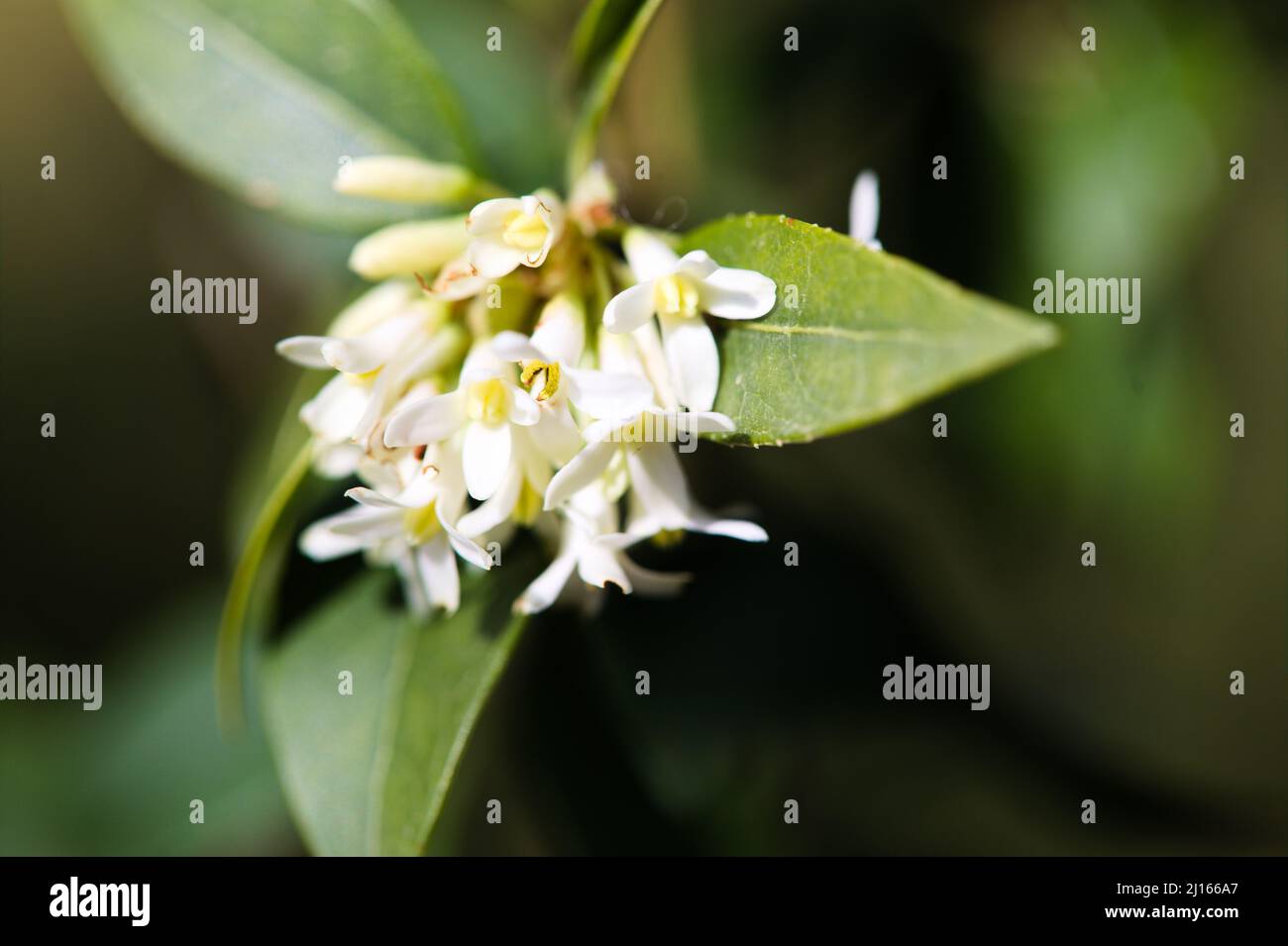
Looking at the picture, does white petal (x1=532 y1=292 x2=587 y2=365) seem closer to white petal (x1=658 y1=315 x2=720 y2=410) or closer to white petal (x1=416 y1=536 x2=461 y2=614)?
white petal (x1=658 y1=315 x2=720 y2=410)

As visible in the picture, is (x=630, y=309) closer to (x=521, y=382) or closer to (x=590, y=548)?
(x=521, y=382)

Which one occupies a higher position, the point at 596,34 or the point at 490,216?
the point at 596,34

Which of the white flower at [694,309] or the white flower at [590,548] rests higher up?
the white flower at [694,309]

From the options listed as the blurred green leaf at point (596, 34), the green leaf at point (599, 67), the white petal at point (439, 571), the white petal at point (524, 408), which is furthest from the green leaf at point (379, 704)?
the blurred green leaf at point (596, 34)

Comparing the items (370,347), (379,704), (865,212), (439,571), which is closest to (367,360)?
(370,347)

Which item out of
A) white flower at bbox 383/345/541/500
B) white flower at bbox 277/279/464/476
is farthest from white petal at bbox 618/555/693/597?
white flower at bbox 277/279/464/476

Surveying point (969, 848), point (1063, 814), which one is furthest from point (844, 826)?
point (1063, 814)

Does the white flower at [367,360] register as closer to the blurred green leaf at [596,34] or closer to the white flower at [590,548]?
the white flower at [590,548]
